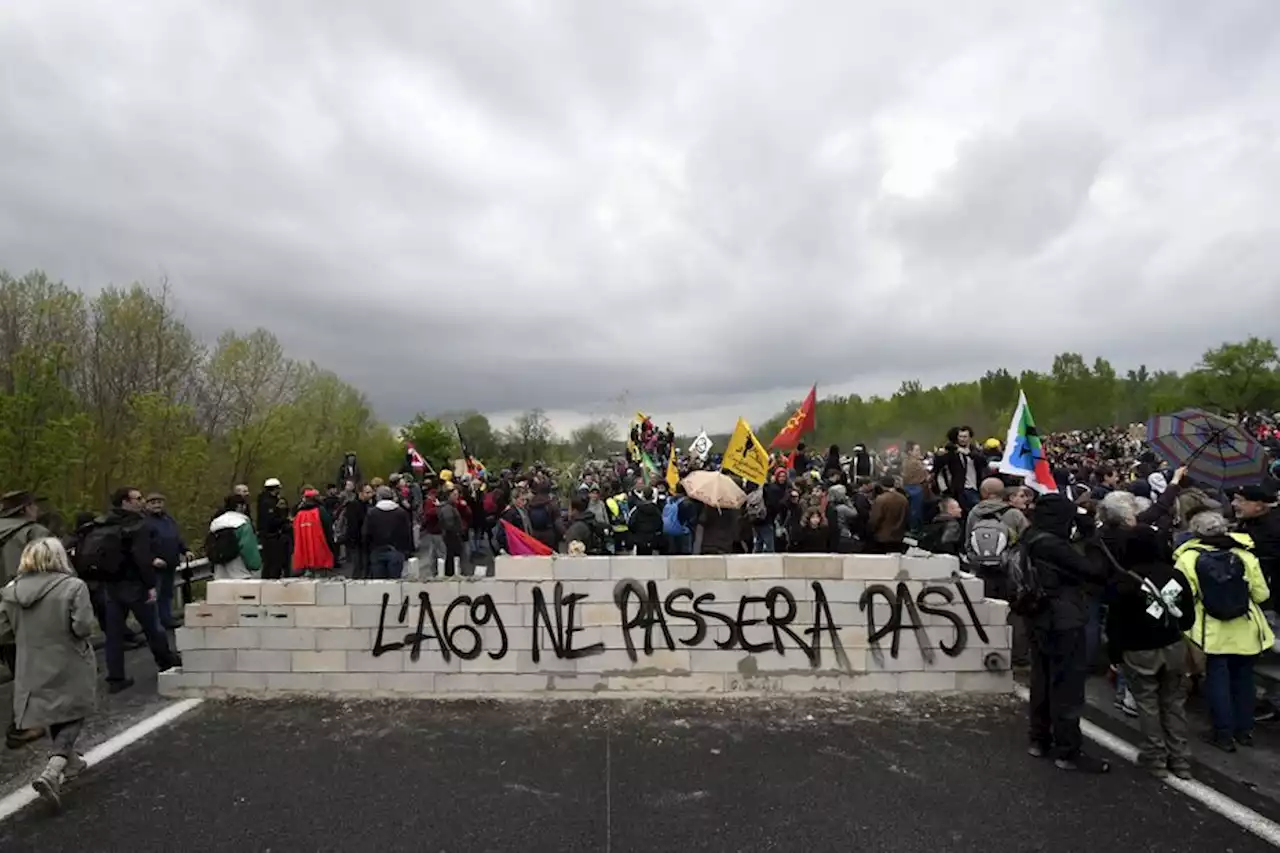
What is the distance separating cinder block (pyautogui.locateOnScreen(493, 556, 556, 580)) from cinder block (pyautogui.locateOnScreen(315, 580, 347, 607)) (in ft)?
4.50

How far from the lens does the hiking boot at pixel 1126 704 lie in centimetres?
580

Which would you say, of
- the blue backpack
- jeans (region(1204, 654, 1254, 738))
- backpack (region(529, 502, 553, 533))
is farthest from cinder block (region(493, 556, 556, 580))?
jeans (region(1204, 654, 1254, 738))

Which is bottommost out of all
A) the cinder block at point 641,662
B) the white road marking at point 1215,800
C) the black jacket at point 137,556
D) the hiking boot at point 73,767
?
the white road marking at point 1215,800

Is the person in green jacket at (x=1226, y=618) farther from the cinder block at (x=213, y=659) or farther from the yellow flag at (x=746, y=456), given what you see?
the cinder block at (x=213, y=659)

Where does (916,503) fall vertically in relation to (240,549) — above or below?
above

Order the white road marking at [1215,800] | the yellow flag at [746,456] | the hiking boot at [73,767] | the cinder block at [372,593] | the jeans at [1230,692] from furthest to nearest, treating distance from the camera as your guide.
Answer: the yellow flag at [746,456]
the cinder block at [372,593]
the jeans at [1230,692]
the hiking boot at [73,767]
the white road marking at [1215,800]

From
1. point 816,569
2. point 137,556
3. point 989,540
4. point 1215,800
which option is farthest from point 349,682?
point 1215,800

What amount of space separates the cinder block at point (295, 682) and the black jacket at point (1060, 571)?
591 centimetres

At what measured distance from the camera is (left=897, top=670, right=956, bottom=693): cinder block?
20.5 ft

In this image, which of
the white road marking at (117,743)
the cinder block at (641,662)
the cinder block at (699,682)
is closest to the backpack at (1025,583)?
the cinder block at (699,682)

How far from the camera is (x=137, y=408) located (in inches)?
712

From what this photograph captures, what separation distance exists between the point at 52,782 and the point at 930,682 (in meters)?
6.50

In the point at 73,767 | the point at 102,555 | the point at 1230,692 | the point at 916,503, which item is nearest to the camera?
the point at 73,767

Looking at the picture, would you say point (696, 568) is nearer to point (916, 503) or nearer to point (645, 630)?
point (645, 630)
